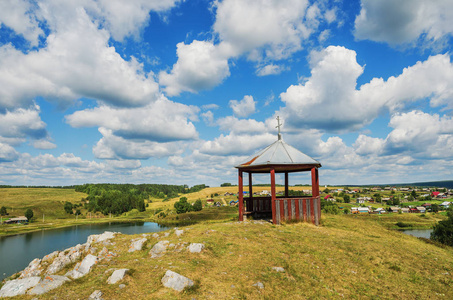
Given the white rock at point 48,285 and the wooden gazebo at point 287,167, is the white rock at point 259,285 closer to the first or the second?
the white rock at point 48,285

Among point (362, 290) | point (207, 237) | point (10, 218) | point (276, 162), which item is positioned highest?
point (276, 162)

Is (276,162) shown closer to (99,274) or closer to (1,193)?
(99,274)

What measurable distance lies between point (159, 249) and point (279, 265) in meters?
5.86

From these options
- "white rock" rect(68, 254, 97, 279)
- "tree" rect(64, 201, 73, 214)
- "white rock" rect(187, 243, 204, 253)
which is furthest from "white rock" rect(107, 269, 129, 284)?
"tree" rect(64, 201, 73, 214)

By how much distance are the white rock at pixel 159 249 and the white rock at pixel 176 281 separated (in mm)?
3227

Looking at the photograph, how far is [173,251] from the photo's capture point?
11797mm

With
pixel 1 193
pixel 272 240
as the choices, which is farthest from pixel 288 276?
pixel 1 193

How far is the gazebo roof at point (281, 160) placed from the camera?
18.4 meters

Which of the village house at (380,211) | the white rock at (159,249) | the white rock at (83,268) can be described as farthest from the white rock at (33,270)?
the village house at (380,211)

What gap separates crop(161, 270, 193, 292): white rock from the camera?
8.14m

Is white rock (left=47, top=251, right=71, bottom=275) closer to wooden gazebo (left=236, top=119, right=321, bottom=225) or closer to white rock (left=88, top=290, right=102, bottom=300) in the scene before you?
white rock (left=88, top=290, right=102, bottom=300)

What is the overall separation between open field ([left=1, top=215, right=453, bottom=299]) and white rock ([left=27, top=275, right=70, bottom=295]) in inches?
10.6

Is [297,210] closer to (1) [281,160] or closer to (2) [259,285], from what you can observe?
(1) [281,160]

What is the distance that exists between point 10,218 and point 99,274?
→ 16045cm
